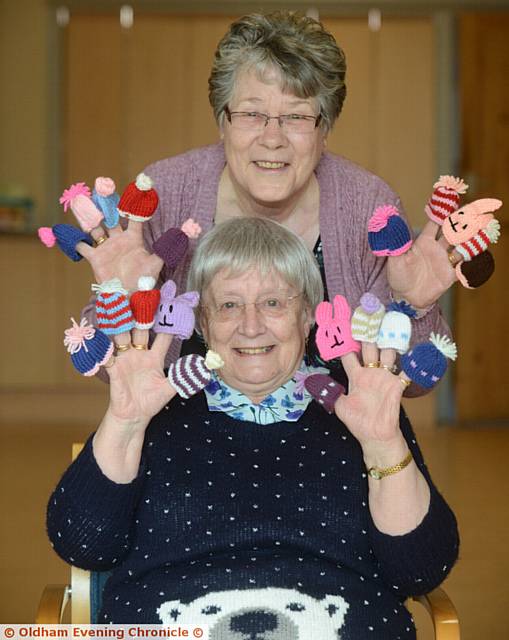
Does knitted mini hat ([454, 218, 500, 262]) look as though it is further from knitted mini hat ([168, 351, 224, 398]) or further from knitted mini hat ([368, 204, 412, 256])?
knitted mini hat ([168, 351, 224, 398])

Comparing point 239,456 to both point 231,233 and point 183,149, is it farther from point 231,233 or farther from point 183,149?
point 183,149

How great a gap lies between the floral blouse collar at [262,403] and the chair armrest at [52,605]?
0.44 metres

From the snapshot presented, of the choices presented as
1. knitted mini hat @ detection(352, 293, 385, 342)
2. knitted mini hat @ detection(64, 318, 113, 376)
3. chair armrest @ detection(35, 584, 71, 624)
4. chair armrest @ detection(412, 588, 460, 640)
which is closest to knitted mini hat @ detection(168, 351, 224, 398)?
knitted mini hat @ detection(64, 318, 113, 376)

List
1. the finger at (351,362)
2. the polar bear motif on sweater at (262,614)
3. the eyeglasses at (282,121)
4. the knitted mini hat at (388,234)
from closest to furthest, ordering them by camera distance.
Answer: the polar bear motif on sweater at (262,614)
the finger at (351,362)
the knitted mini hat at (388,234)
the eyeglasses at (282,121)

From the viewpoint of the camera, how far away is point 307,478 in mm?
1885

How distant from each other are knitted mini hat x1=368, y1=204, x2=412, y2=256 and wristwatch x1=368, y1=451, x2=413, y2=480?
0.38 meters

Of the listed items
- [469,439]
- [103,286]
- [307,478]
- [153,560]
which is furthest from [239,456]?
[469,439]

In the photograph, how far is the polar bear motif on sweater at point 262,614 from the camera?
1643mm

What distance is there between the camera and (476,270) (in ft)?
6.20

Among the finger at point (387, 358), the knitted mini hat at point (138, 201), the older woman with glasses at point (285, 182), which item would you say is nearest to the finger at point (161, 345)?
the older woman with glasses at point (285, 182)

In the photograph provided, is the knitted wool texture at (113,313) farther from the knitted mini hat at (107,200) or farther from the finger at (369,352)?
the finger at (369,352)

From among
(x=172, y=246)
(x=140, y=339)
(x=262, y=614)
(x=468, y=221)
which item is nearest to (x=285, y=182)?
(x=172, y=246)

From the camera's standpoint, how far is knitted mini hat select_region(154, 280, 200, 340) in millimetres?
1768

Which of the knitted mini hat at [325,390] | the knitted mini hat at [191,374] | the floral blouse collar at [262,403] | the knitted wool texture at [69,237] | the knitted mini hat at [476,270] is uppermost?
the knitted wool texture at [69,237]
